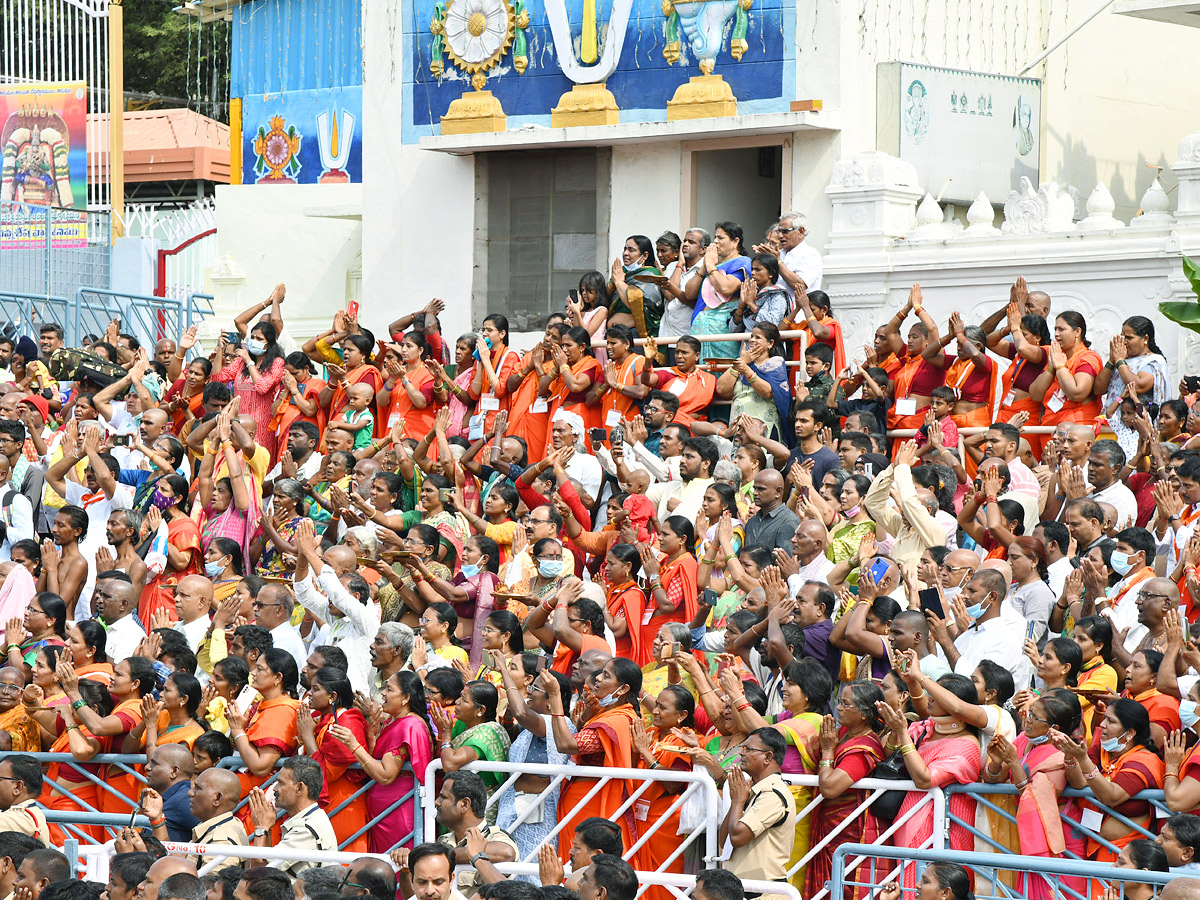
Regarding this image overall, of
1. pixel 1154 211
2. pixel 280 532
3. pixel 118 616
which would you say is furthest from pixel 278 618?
pixel 1154 211

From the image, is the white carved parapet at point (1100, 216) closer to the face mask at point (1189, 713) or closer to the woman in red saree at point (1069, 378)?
the woman in red saree at point (1069, 378)

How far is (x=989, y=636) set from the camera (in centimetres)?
922

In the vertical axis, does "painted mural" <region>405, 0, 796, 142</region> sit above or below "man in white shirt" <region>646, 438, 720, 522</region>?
above

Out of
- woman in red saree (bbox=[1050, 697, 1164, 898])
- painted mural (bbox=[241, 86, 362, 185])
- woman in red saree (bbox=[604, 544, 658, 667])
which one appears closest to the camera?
woman in red saree (bbox=[1050, 697, 1164, 898])

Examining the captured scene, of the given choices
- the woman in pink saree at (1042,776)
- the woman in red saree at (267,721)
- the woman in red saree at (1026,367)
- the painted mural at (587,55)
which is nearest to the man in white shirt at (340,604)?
the woman in red saree at (267,721)

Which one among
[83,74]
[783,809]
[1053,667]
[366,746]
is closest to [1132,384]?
[1053,667]

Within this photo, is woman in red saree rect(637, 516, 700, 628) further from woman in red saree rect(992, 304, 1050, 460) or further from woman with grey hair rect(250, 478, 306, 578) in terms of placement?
woman in red saree rect(992, 304, 1050, 460)

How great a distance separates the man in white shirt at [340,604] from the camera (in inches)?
408

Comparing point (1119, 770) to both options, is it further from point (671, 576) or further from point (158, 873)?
point (158, 873)

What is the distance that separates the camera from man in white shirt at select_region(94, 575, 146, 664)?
→ 11.0 meters

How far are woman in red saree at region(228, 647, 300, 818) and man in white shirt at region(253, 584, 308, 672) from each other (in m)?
0.86

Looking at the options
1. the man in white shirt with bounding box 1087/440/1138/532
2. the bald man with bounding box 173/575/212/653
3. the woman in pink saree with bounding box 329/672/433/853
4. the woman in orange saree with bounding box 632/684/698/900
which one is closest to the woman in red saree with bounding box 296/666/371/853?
the woman in pink saree with bounding box 329/672/433/853

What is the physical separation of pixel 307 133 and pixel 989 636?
18137 millimetres

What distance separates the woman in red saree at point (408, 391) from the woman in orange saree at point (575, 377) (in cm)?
97
